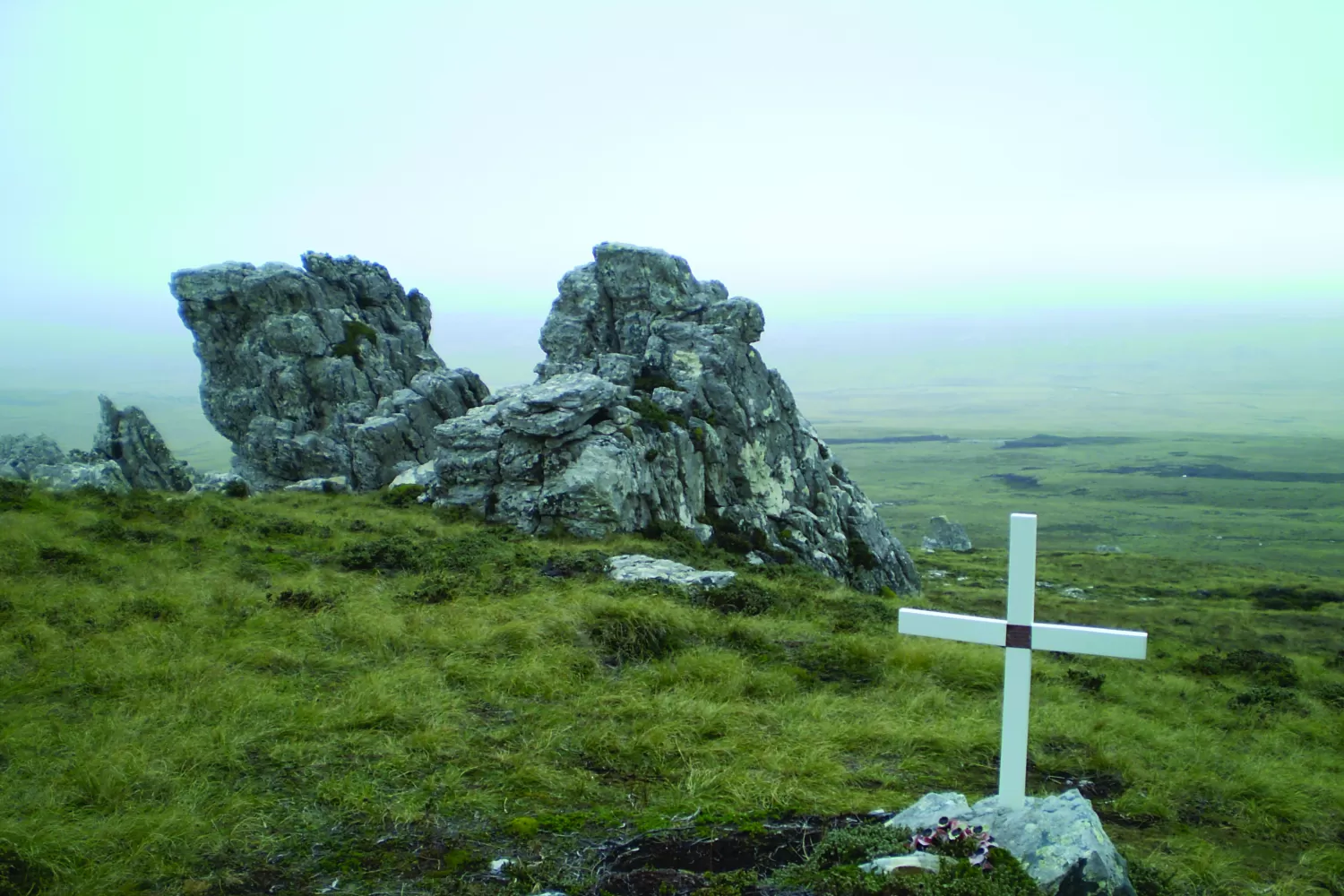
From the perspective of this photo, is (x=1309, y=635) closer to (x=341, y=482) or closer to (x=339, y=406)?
(x=341, y=482)

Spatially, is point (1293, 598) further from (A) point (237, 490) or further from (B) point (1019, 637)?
(A) point (237, 490)

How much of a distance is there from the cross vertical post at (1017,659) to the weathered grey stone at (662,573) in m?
11.9

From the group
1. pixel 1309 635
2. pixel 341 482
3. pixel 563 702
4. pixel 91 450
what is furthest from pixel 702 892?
pixel 91 450

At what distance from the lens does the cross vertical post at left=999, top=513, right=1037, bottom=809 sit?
8.10 metres

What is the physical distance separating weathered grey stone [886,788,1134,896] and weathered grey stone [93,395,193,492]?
151 feet

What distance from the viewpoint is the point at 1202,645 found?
30172 mm

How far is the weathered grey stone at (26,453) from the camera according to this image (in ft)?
142

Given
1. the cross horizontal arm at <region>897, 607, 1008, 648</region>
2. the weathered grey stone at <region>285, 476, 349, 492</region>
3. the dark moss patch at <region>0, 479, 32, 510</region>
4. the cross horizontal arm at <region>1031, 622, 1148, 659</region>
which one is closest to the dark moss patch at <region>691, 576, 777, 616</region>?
the cross horizontal arm at <region>897, 607, 1008, 648</region>

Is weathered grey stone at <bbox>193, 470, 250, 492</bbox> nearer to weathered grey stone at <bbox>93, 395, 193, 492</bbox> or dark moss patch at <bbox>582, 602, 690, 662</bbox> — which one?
weathered grey stone at <bbox>93, 395, 193, 492</bbox>

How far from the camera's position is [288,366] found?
53188 mm

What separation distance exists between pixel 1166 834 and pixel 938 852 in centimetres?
371

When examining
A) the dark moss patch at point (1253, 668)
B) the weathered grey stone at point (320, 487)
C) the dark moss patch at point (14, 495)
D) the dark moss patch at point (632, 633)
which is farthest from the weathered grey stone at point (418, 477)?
the dark moss patch at point (1253, 668)

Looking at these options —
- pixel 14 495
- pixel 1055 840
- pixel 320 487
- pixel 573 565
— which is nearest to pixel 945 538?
pixel 320 487

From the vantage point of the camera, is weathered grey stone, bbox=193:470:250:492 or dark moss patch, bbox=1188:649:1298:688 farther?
weathered grey stone, bbox=193:470:250:492
